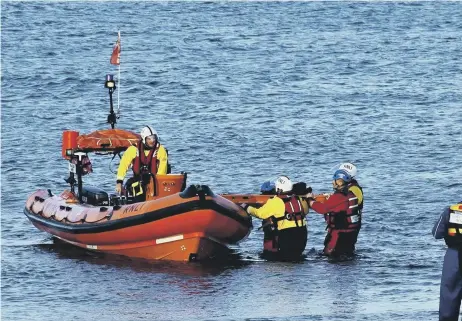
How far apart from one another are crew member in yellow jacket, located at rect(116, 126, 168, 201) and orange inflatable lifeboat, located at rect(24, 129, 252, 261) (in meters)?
0.25

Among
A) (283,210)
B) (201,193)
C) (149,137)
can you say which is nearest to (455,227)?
(201,193)

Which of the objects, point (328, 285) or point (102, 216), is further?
point (102, 216)

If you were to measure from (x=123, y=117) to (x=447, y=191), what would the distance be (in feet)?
35.1

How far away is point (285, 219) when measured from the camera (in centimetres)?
1792

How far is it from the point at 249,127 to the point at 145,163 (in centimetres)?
1191

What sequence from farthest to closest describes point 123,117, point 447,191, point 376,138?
point 123,117
point 376,138
point 447,191

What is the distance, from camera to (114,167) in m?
26.5

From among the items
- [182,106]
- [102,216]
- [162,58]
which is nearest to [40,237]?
[102,216]

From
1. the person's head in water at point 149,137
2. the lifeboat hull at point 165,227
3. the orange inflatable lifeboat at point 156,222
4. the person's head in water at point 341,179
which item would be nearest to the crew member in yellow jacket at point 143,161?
the person's head in water at point 149,137

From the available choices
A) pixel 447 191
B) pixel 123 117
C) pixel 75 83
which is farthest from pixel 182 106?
pixel 447 191

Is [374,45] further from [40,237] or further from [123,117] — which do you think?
[40,237]

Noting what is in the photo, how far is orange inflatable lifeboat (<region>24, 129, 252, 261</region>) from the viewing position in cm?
1744

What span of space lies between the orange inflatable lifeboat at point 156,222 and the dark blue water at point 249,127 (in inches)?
9.9

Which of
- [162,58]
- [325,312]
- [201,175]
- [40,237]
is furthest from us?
[162,58]
